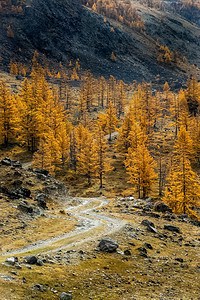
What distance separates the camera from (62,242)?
16.4 metres

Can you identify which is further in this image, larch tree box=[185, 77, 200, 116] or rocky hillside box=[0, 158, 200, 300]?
larch tree box=[185, 77, 200, 116]

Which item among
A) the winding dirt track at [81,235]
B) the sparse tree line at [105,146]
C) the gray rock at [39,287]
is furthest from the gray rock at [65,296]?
the sparse tree line at [105,146]

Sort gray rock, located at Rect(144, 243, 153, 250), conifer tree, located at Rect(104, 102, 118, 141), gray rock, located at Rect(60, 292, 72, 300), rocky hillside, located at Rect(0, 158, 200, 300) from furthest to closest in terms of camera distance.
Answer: conifer tree, located at Rect(104, 102, 118, 141), gray rock, located at Rect(144, 243, 153, 250), rocky hillside, located at Rect(0, 158, 200, 300), gray rock, located at Rect(60, 292, 72, 300)

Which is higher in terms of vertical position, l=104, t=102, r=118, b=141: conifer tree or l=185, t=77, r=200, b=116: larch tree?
l=185, t=77, r=200, b=116: larch tree

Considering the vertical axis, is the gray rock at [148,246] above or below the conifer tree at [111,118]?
below

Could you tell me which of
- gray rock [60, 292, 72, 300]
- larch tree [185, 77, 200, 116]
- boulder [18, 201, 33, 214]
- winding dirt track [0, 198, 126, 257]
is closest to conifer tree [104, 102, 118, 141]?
larch tree [185, 77, 200, 116]

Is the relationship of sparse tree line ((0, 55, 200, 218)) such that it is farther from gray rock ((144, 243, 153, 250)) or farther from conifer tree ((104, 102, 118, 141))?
gray rock ((144, 243, 153, 250))

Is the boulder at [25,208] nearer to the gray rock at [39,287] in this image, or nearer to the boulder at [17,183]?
the boulder at [17,183]

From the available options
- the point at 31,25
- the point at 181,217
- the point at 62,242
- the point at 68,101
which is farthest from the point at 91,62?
the point at 62,242

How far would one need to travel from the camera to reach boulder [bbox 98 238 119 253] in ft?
50.4

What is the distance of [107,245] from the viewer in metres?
15.5

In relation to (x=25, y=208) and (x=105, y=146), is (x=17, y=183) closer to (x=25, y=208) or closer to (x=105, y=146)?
(x=25, y=208)

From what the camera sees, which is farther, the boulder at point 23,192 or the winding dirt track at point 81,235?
the boulder at point 23,192

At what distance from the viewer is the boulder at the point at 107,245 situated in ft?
50.4
